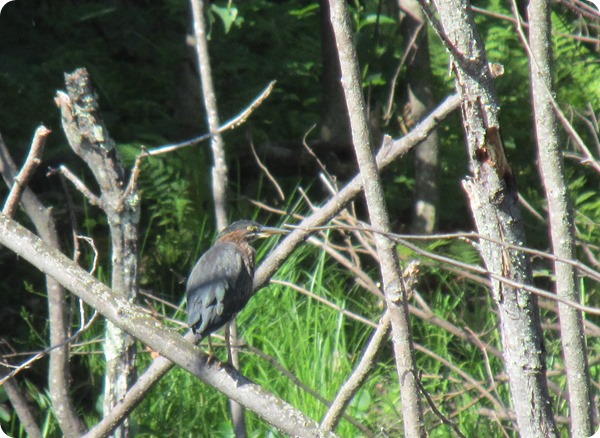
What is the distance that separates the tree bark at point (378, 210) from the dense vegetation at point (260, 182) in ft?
6.56

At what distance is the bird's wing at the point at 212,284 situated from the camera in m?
2.99

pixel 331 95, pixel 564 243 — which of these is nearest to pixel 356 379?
pixel 564 243

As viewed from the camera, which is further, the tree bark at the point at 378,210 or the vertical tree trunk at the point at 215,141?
the vertical tree trunk at the point at 215,141

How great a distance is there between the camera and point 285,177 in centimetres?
563

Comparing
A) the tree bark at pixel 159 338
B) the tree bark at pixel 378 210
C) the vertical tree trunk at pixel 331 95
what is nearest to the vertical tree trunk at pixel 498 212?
the tree bark at pixel 378 210

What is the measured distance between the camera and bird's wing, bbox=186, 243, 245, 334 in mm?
2988

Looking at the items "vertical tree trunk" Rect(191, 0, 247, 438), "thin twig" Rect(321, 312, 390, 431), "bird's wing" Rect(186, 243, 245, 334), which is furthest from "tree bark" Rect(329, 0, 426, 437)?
"bird's wing" Rect(186, 243, 245, 334)

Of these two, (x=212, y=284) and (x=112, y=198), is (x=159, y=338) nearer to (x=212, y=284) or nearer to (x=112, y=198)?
(x=112, y=198)

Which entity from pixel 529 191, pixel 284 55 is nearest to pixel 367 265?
pixel 529 191

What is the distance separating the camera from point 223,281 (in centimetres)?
321

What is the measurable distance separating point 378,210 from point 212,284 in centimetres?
153

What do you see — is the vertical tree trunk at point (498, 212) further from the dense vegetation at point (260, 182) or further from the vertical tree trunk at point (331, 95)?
the vertical tree trunk at point (331, 95)

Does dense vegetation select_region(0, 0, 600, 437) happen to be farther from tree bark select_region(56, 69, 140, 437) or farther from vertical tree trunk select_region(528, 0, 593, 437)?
vertical tree trunk select_region(528, 0, 593, 437)

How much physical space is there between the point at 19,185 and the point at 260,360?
6.42 ft
